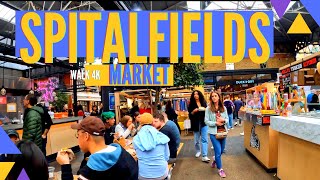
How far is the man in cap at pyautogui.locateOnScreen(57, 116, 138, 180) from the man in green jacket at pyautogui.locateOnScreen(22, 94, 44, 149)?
3.56m

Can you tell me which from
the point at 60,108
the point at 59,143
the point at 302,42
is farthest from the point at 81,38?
the point at 302,42

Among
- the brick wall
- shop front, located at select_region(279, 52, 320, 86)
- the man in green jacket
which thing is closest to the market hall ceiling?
shop front, located at select_region(279, 52, 320, 86)

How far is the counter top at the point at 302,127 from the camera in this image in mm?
3303

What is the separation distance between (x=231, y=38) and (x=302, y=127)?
125 cm

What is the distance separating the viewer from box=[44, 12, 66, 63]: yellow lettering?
12.8ft

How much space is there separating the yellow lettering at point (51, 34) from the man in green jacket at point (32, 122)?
1610 mm

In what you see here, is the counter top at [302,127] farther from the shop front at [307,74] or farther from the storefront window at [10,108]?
the storefront window at [10,108]

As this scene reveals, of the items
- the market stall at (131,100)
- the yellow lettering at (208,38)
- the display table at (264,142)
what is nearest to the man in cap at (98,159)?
the yellow lettering at (208,38)

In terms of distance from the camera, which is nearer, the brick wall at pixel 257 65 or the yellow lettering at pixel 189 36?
the yellow lettering at pixel 189 36

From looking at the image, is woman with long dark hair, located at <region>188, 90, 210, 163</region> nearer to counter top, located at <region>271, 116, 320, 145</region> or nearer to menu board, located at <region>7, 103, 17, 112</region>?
counter top, located at <region>271, 116, 320, 145</region>

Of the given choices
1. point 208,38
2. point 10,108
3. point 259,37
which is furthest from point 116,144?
point 10,108

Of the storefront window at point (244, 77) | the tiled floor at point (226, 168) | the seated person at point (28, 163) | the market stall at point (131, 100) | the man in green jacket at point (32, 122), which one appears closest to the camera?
the seated person at point (28, 163)

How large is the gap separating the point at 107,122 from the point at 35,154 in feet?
8.26

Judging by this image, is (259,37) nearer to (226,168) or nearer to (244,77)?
(226,168)
